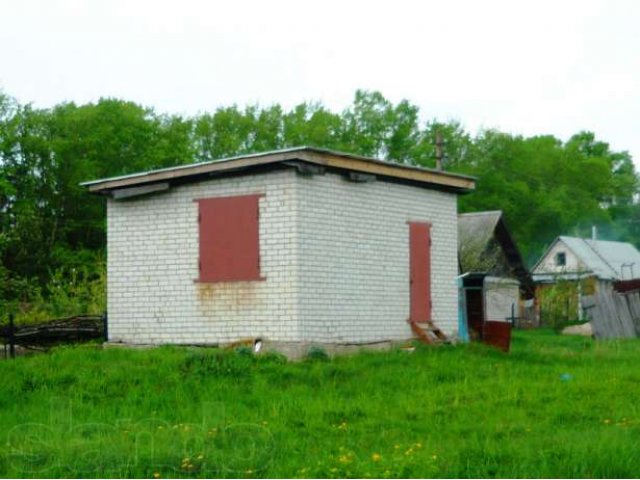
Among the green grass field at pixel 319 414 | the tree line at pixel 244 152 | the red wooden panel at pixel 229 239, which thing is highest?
the tree line at pixel 244 152

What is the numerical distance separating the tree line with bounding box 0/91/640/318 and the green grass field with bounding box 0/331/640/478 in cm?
1795

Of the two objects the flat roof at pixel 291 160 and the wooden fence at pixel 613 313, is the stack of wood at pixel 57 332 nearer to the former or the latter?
the flat roof at pixel 291 160

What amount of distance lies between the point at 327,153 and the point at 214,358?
4.08 metres

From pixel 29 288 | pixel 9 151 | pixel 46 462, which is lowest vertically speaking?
pixel 46 462

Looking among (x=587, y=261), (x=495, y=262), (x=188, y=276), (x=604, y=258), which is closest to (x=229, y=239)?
(x=188, y=276)

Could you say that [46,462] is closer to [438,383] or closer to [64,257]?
[438,383]

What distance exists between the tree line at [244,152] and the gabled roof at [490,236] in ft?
12.9

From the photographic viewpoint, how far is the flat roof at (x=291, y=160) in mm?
17109

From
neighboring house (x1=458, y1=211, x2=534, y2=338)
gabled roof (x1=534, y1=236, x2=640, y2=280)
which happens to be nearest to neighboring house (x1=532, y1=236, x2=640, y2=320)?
gabled roof (x1=534, y1=236, x2=640, y2=280)

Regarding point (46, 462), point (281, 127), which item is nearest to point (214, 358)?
point (46, 462)

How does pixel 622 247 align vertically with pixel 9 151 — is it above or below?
below

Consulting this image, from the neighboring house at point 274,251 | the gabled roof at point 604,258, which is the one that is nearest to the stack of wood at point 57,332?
the neighboring house at point 274,251

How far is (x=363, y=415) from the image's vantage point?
39.7ft

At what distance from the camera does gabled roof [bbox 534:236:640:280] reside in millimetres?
55531
